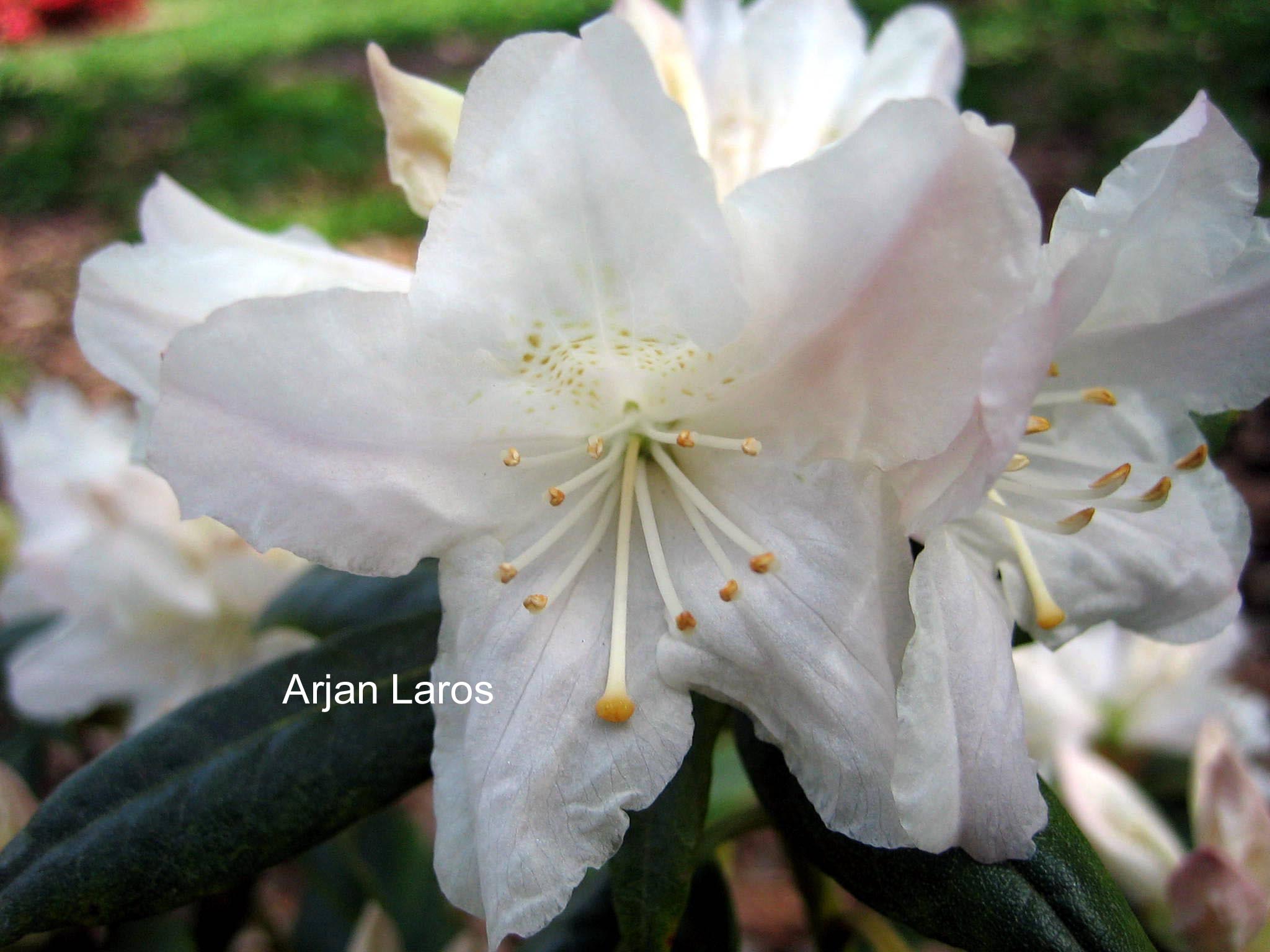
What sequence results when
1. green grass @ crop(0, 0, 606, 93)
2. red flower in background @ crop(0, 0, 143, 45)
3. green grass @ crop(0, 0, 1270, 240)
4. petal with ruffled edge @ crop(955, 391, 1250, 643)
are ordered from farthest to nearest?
red flower in background @ crop(0, 0, 143, 45)
green grass @ crop(0, 0, 606, 93)
green grass @ crop(0, 0, 1270, 240)
petal with ruffled edge @ crop(955, 391, 1250, 643)

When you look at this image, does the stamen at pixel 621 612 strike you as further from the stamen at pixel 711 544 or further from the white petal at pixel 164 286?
the white petal at pixel 164 286

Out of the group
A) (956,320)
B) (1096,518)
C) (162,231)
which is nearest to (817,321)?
(956,320)

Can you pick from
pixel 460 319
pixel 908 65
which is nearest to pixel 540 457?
pixel 460 319

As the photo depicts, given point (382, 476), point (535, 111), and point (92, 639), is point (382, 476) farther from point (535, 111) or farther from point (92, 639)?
point (92, 639)

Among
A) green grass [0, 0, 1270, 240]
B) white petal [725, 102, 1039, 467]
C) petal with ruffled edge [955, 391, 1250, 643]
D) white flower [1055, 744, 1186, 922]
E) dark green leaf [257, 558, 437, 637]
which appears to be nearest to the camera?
white petal [725, 102, 1039, 467]

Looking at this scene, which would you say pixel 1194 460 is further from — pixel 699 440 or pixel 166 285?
pixel 166 285

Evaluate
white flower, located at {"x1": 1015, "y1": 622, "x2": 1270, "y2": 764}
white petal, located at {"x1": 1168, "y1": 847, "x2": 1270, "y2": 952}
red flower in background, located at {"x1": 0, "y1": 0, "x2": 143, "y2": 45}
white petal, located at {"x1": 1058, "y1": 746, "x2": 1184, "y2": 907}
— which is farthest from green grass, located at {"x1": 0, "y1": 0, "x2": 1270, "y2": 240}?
white petal, located at {"x1": 1168, "y1": 847, "x2": 1270, "y2": 952}

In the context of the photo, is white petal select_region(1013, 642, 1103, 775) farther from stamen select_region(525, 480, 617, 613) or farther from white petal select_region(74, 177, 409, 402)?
white petal select_region(74, 177, 409, 402)
